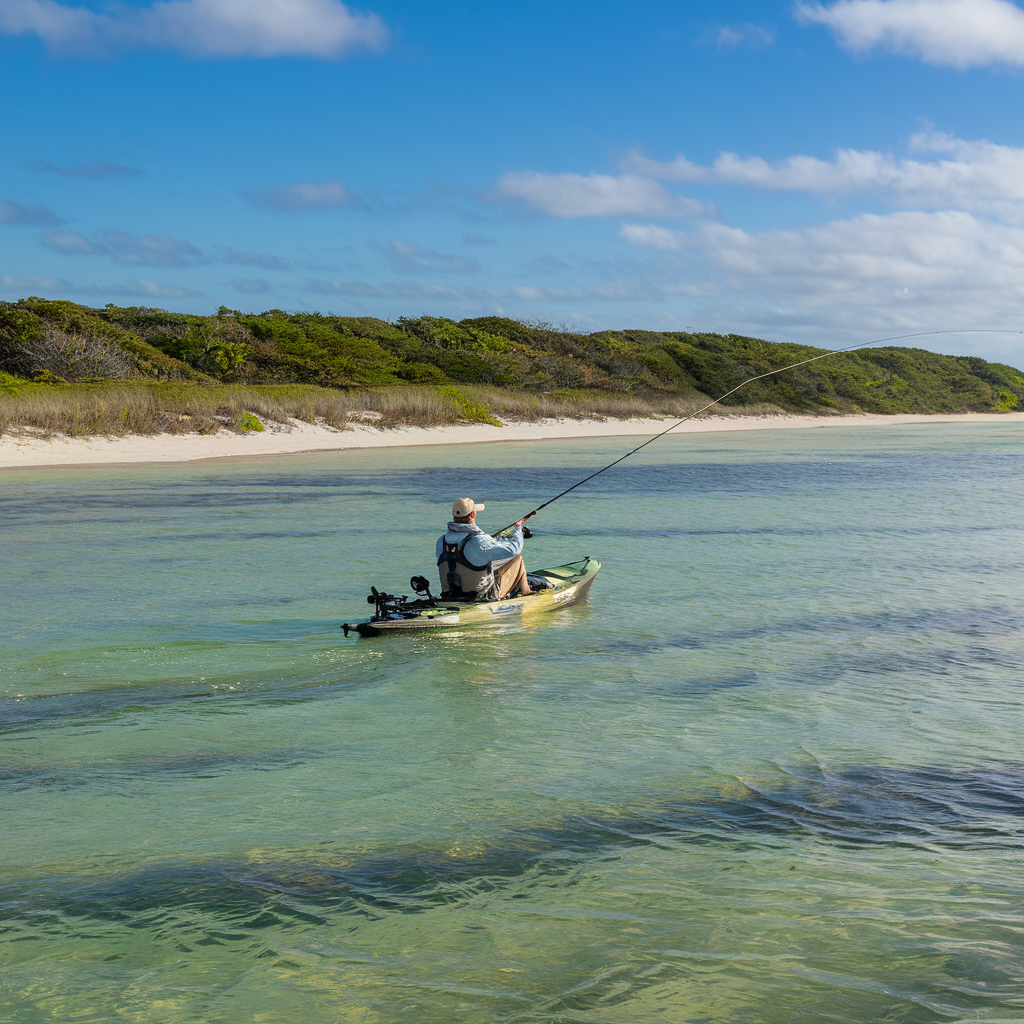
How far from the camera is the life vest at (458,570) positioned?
8859mm

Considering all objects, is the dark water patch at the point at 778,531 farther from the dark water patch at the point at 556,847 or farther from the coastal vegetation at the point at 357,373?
the coastal vegetation at the point at 357,373

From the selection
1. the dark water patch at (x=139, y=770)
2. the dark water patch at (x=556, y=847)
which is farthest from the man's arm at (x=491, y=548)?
the dark water patch at (x=556, y=847)

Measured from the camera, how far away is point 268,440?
3412 cm

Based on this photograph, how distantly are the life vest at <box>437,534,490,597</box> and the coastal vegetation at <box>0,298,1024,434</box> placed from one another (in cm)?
2310

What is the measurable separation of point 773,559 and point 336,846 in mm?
9722

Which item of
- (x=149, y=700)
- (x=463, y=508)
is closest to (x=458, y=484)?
(x=463, y=508)

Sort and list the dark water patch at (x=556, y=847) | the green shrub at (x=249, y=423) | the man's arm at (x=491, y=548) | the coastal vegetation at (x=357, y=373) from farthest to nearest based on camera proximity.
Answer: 1. the green shrub at (x=249, y=423)
2. the coastal vegetation at (x=357, y=373)
3. the man's arm at (x=491, y=548)
4. the dark water patch at (x=556, y=847)

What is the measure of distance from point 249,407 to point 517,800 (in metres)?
31.6

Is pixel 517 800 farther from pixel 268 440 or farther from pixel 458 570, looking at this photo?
pixel 268 440

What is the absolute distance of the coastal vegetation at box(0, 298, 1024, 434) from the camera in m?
33.5

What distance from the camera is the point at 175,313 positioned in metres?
53.9

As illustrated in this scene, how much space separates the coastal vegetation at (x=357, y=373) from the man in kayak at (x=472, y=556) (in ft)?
75.8

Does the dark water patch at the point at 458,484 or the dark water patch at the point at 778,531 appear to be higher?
the dark water patch at the point at 458,484

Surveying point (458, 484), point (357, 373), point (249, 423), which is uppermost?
point (357, 373)
